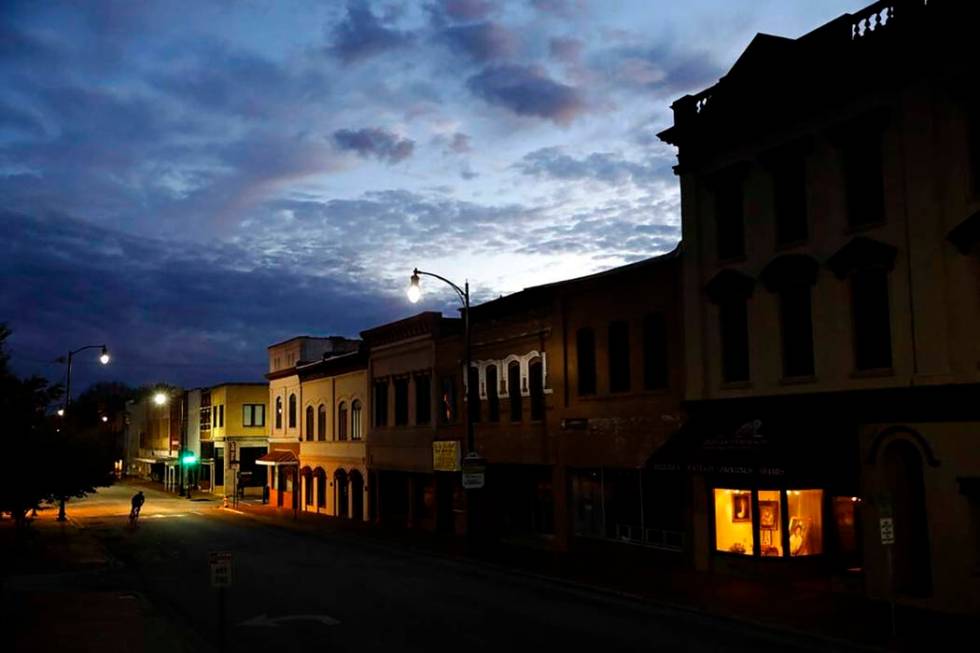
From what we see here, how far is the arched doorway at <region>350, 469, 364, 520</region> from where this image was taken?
158 feet

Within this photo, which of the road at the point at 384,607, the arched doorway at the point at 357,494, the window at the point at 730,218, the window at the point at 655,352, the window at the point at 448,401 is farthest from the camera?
the arched doorway at the point at 357,494

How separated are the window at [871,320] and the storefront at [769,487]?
160 cm

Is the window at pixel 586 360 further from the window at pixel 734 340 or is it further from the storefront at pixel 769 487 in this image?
the window at pixel 734 340

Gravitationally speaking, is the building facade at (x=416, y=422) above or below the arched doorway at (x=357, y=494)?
above

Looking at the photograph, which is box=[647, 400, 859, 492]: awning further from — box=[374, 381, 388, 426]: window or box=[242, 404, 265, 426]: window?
box=[242, 404, 265, 426]: window

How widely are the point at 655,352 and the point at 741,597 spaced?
8466 millimetres

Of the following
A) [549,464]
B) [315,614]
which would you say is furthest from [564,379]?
[315,614]

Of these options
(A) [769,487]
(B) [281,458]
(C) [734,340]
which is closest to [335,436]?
(B) [281,458]

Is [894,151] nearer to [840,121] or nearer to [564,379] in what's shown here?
[840,121]

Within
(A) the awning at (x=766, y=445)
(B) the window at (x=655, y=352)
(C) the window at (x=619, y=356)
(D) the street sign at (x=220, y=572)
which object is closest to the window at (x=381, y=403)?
(C) the window at (x=619, y=356)

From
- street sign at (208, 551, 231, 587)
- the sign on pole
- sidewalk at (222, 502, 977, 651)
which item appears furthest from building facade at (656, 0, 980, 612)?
street sign at (208, 551, 231, 587)

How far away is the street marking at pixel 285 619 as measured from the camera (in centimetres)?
1925

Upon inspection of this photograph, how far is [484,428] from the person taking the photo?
119 feet

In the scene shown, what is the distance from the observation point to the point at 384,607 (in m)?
21.1
